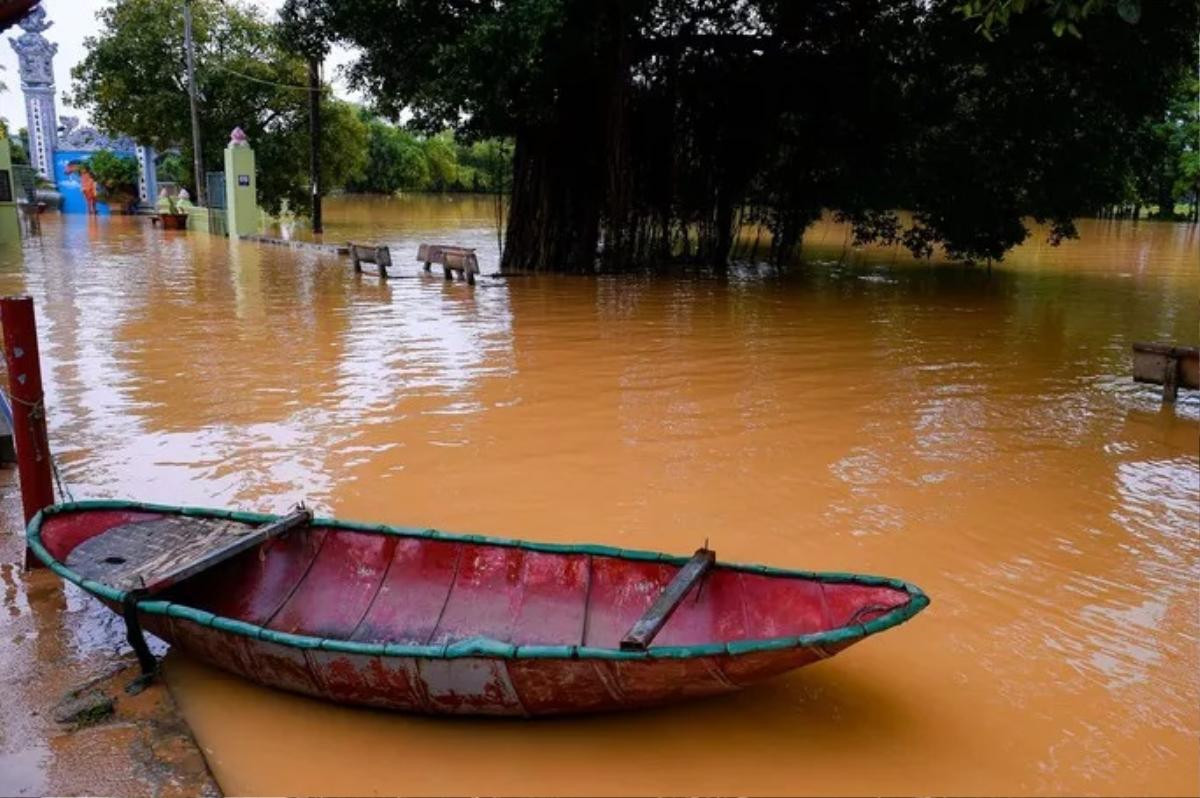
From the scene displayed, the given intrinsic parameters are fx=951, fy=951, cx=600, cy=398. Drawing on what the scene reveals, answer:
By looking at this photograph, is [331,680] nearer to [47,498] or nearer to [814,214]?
[47,498]

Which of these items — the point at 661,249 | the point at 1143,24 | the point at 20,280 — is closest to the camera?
the point at 1143,24

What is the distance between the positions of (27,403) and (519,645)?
3160 mm

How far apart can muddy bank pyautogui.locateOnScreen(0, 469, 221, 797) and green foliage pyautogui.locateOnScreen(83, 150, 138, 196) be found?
3581 cm

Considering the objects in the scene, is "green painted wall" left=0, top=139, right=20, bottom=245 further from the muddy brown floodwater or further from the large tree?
the large tree

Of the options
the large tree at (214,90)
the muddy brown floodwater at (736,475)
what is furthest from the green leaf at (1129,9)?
the large tree at (214,90)

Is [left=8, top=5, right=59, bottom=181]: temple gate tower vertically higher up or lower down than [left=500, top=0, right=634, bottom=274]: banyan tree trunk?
higher up

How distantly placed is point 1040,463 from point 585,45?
412 inches

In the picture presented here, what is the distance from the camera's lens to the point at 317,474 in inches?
253

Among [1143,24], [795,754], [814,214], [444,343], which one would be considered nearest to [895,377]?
[444,343]

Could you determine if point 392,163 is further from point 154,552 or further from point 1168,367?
point 154,552

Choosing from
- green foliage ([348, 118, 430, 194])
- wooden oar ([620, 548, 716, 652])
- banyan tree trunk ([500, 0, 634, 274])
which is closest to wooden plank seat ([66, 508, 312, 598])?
wooden oar ([620, 548, 716, 652])

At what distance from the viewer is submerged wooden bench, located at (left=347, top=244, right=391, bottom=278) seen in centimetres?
1702

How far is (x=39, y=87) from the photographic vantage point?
3628 cm

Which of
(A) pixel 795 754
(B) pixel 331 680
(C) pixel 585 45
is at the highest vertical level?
(C) pixel 585 45
